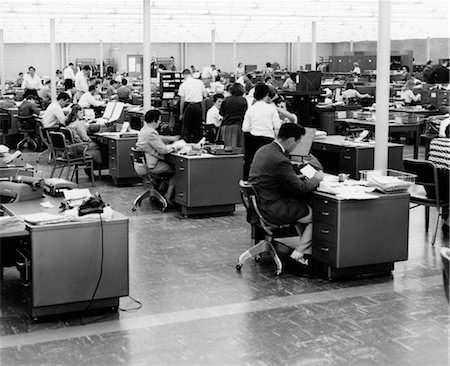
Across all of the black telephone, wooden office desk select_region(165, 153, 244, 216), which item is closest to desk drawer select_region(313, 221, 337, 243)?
the black telephone

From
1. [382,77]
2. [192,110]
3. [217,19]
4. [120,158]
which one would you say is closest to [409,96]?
[192,110]

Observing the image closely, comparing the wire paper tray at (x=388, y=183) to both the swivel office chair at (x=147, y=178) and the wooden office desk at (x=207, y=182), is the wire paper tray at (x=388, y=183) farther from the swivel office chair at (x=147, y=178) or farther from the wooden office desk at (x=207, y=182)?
the swivel office chair at (x=147, y=178)

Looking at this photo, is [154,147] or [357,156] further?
[357,156]

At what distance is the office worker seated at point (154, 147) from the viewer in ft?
29.4

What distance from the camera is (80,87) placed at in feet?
62.3

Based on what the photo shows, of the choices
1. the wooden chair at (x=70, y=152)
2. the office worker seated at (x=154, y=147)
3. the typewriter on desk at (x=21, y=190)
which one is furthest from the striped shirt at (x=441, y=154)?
the wooden chair at (x=70, y=152)

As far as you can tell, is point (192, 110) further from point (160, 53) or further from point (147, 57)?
point (160, 53)

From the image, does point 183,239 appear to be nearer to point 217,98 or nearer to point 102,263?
point 102,263

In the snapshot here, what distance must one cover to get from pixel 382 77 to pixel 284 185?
5.54 ft

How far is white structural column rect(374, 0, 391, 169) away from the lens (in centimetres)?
709

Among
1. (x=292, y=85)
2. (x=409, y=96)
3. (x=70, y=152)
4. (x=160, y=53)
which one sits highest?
(x=160, y=53)

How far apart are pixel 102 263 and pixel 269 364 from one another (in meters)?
1.43

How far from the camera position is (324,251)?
6211mm

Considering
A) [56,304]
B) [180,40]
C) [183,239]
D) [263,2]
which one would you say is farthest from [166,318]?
[180,40]
